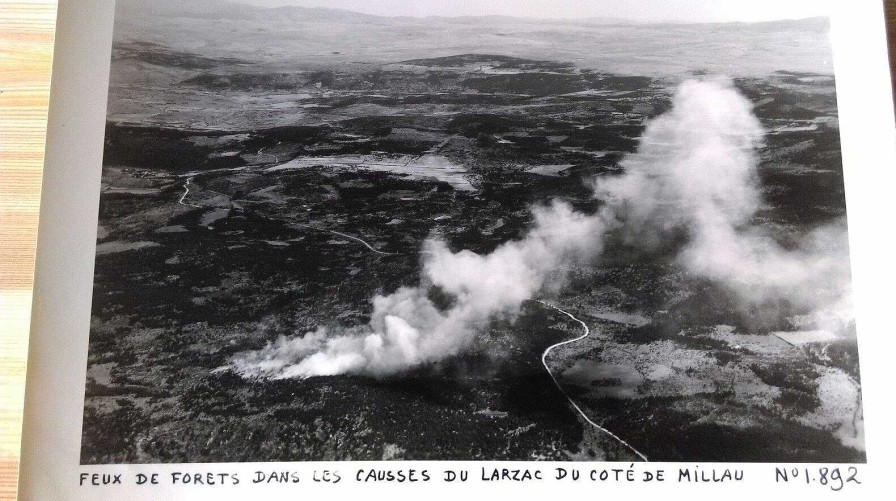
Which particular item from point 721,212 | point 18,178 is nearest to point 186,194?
point 18,178

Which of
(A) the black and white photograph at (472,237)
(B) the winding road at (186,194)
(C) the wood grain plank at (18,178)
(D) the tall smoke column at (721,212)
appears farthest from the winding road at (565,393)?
(C) the wood grain plank at (18,178)

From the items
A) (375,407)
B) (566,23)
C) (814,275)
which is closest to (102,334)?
(375,407)

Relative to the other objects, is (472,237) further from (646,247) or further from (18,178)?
(18,178)

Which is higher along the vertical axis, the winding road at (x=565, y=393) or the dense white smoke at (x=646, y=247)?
the dense white smoke at (x=646, y=247)

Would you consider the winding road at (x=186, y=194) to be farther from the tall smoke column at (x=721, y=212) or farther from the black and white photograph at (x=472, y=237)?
the tall smoke column at (x=721, y=212)

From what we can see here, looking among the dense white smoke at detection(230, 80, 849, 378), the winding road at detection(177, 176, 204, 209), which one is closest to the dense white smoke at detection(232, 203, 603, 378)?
the dense white smoke at detection(230, 80, 849, 378)

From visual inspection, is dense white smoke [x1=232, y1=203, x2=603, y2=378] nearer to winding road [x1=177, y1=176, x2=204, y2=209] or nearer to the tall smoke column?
the tall smoke column

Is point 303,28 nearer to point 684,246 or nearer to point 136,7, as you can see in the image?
point 136,7
